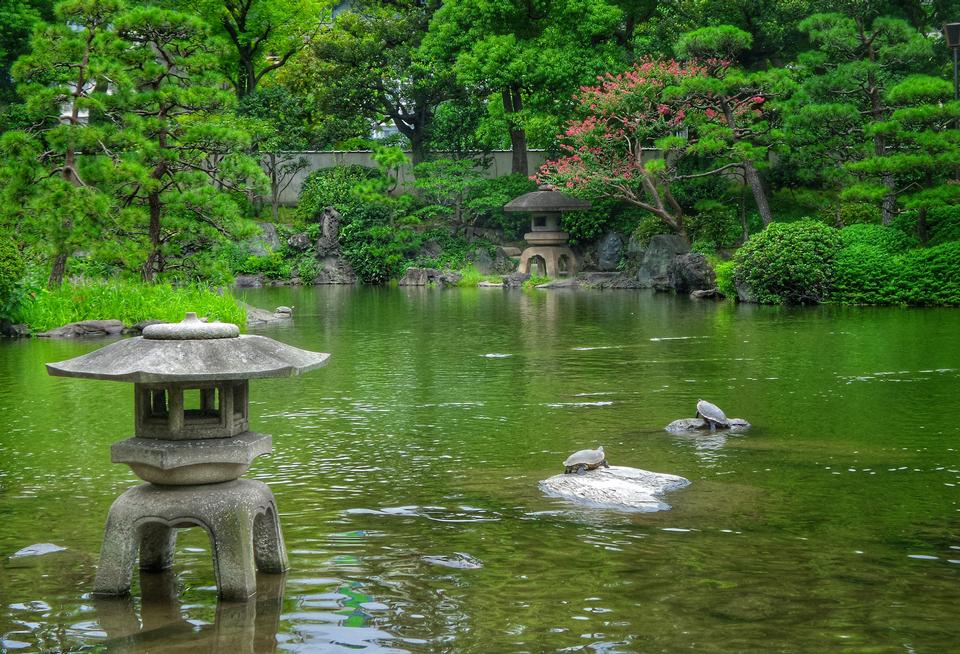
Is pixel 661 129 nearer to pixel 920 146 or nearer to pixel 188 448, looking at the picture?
pixel 920 146

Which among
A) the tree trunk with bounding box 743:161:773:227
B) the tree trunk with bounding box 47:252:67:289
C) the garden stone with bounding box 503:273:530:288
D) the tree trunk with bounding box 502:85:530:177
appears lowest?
the garden stone with bounding box 503:273:530:288

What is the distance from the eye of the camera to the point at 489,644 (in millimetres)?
5000

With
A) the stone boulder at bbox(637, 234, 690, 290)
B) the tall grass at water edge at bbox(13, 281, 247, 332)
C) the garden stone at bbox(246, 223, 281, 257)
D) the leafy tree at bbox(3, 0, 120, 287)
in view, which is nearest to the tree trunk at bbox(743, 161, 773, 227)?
the stone boulder at bbox(637, 234, 690, 290)

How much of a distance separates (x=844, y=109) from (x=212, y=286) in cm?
1616

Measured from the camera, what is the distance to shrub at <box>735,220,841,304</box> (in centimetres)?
2612

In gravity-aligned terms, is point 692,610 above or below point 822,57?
below

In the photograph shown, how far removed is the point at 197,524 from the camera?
5613mm

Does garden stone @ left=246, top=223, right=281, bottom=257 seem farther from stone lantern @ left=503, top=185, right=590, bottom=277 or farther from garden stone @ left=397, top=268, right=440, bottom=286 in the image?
stone lantern @ left=503, top=185, right=590, bottom=277

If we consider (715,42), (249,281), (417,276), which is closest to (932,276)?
(715,42)

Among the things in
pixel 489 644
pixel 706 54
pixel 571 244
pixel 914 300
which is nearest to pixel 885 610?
pixel 489 644

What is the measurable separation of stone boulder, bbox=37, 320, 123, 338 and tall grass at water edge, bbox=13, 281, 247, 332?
574 millimetres

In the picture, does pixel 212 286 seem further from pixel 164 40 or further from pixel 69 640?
pixel 69 640

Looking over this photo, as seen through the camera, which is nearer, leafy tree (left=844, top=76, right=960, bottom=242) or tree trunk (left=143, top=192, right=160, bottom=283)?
tree trunk (left=143, top=192, right=160, bottom=283)

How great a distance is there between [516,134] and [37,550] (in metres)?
35.8
